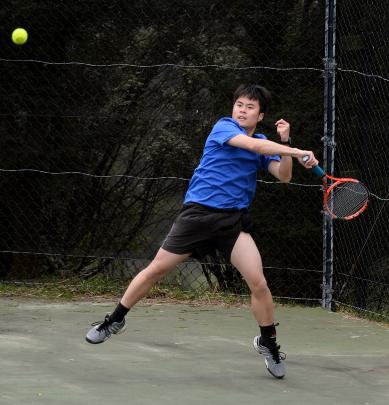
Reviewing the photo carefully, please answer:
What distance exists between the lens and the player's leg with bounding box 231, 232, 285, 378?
5039 millimetres

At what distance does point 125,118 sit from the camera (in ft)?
26.0

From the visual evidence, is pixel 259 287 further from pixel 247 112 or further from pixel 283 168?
pixel 247 112

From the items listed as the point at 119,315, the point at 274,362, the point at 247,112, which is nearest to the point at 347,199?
the point at 247,112

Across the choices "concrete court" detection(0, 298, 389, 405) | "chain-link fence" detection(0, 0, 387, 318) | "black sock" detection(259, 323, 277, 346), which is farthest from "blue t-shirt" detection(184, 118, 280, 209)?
"chain-link fence" detection(0, 0, 387, 318)

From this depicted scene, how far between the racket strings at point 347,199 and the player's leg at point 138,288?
1.21 metres

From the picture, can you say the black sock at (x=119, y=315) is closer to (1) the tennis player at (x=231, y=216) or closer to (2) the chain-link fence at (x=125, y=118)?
(1) the tennis player at (x=231, y=216)

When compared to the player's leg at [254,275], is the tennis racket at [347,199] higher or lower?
higher

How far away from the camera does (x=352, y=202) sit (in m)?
6.01

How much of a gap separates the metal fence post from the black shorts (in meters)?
2.25

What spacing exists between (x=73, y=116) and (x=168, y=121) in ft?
2.50

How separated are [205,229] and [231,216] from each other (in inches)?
5.9

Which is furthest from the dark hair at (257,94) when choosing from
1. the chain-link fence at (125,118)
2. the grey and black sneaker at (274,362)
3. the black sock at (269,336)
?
the chain-link fence at (125,118)

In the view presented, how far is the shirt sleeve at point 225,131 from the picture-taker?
508cm

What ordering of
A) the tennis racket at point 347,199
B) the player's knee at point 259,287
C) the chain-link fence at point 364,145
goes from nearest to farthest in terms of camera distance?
the player's knee at point 259,287 < the tennis racket at point 347,199 < the chain-link fence at point 364,145
